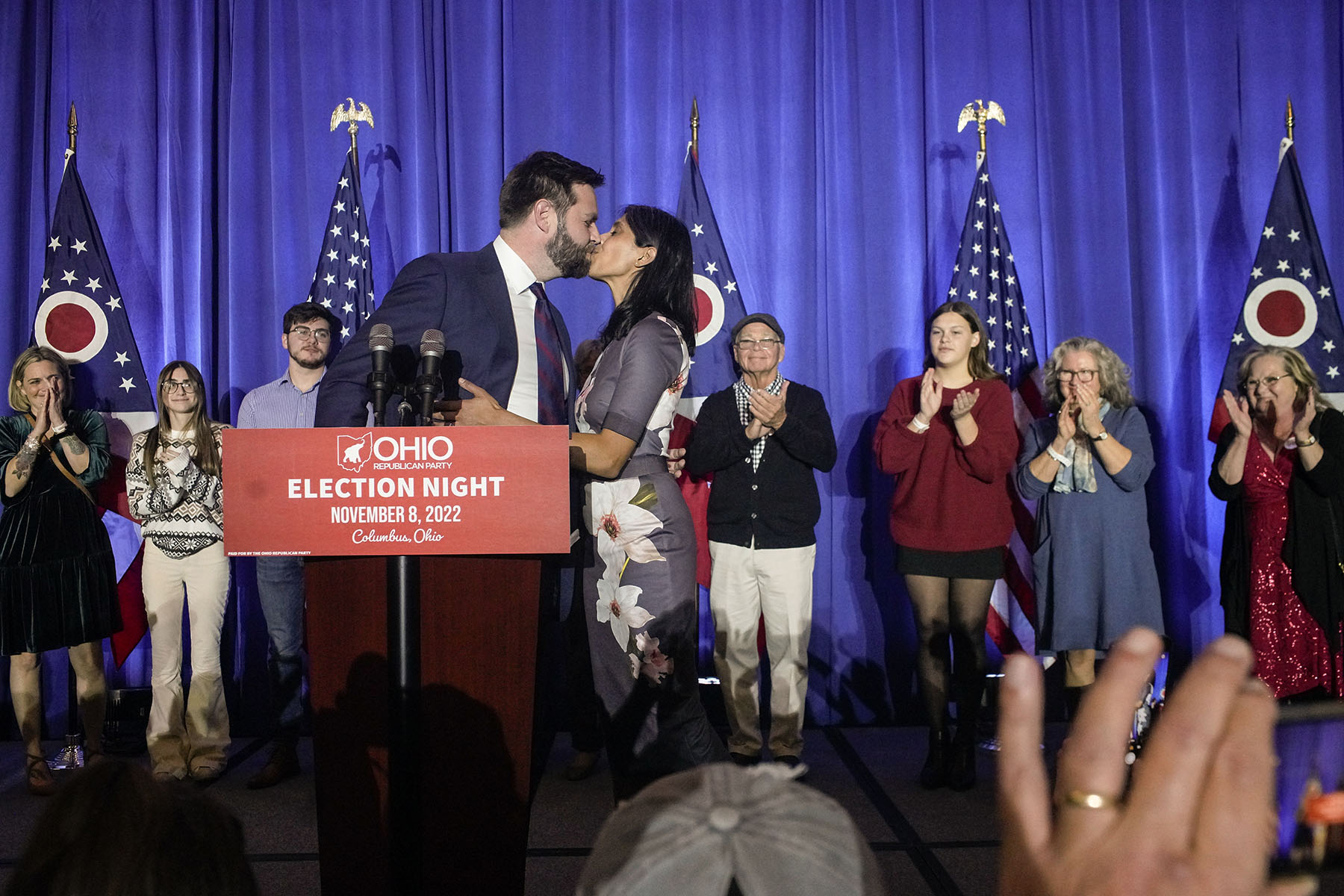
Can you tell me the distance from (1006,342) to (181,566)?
373 centimetres

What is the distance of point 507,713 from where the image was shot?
182cm

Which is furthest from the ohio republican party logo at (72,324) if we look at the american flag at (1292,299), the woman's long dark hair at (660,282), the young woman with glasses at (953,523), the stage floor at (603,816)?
the american flag at (1292,299)

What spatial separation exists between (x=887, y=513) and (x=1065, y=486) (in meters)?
1.03

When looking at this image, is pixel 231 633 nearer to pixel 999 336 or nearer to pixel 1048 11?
pixel 999 336

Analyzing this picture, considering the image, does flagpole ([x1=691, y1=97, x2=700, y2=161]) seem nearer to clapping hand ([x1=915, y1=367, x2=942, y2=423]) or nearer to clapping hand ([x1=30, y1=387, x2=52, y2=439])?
clapping hand ([x1=915, y1=367, x2=942, y2=423])

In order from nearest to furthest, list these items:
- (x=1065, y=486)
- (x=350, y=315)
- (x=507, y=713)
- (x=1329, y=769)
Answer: (x=1329, y=769) < (x=507, y=713) < (x=1065, y=486) < (x=350, y=315)

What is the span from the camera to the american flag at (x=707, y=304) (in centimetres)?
451

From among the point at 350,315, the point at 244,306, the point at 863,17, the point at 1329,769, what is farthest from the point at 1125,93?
the point at 1329,769

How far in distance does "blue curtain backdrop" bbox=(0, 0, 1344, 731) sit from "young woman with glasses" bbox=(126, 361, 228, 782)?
0.74 meters

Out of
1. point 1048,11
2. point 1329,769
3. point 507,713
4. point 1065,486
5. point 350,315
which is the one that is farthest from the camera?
point 1048,11

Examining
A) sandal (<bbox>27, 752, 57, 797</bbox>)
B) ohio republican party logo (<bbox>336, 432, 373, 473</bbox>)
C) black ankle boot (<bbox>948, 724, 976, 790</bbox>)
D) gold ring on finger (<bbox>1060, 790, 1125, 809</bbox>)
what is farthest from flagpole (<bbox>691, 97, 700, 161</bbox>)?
gold ring on finger (<bbox>1060, 790, 1125, 809</bbox>)

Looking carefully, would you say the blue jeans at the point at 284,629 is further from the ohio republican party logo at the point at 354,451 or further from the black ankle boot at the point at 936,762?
the ohio republican party logo at the point at 354,451

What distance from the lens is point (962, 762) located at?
3.48 meters

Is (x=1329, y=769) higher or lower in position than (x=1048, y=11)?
lower
